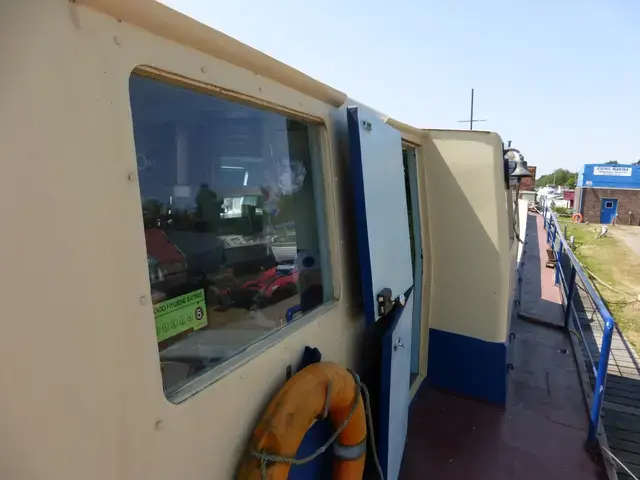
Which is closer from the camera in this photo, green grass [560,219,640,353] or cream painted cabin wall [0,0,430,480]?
cream painted cabin wall [0,0,430,480]

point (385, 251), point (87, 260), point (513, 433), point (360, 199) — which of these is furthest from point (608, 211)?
point (87, 260)

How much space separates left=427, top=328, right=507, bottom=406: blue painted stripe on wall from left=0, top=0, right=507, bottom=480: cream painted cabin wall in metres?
2.56

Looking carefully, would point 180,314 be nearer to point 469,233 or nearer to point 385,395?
point 385,395

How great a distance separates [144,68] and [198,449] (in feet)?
3.38

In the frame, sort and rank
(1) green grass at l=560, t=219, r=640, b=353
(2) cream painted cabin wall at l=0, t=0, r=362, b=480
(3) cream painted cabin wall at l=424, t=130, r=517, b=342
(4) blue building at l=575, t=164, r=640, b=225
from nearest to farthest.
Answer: (2) cream painted cabin wall at l=0, t=0, r=362, b=480, (3) cream painted cabin wall at l=424, t=130, r=517, b=342, (1) green grass at l=560, t=219, r=640, b=353, (4) blue building at l=575, t=164, r=640, b=225

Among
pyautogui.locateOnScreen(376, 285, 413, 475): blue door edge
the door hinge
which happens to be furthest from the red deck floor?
the door hinge

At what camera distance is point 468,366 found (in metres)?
3.53

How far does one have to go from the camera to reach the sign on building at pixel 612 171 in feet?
111

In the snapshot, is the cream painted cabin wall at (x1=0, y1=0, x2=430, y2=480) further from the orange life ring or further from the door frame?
the door frame

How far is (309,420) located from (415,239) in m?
2.20

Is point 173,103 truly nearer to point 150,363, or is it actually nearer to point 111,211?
point 111,211

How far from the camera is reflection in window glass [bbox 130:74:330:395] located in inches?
56.2

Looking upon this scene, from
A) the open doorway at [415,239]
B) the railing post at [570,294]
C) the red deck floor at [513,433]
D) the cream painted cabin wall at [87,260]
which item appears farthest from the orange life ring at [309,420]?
the railing post at [570,294]

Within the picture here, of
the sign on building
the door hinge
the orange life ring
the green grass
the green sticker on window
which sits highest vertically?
the sign on building
